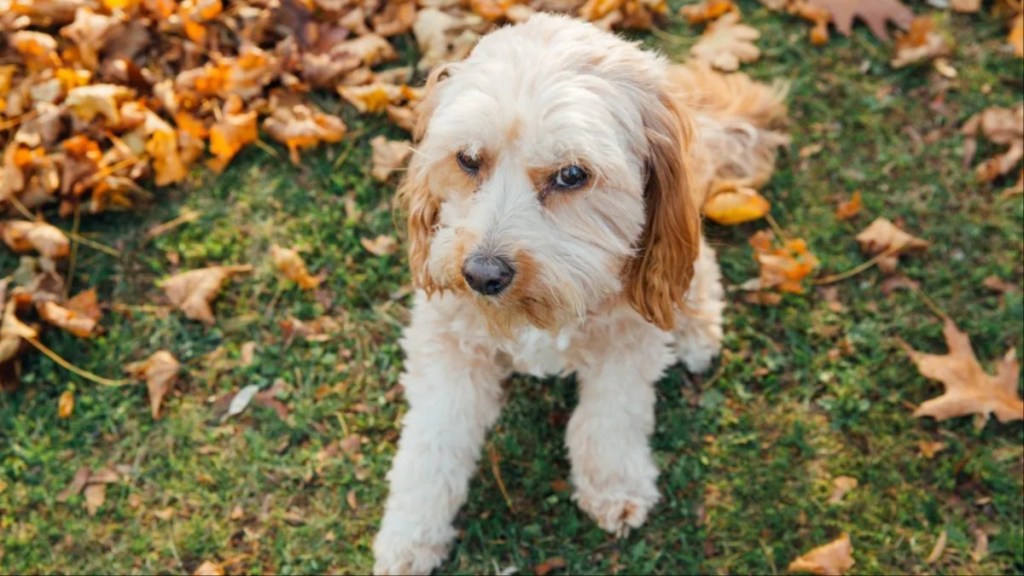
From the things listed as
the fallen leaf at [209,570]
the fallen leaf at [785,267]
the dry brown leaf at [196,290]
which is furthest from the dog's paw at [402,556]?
the fallen leaf at [785,267]

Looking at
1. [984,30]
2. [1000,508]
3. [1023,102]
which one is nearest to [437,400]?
[1000,508]

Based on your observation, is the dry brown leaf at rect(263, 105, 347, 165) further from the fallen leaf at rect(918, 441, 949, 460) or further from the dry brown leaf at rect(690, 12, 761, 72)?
the fallen leaf at rect(918, 441, 949, 460)

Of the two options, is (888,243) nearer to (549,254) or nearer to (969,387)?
(969,387)

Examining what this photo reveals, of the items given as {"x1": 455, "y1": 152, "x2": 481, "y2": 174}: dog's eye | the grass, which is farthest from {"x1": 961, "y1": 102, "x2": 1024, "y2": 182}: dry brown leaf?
{"x1": 455, "y1": 152, "x2": 481, "y2": 174}: dog's eye

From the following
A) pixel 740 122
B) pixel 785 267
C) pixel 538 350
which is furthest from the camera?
pixel 740 122

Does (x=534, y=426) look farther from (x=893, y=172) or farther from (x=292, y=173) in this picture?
(x=893, y=172)

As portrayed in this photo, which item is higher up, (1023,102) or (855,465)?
(1023,102)

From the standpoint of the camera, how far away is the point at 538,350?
11.9 ft

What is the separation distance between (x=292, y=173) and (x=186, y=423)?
1.51m

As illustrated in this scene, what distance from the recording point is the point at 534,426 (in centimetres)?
430

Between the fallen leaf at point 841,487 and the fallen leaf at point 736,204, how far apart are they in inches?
54.8

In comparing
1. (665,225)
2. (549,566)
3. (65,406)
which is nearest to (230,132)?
(65,406)

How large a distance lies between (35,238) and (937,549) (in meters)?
4.47

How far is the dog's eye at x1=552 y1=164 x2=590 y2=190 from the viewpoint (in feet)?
10.00
